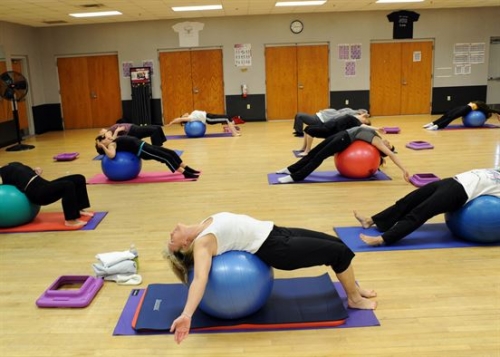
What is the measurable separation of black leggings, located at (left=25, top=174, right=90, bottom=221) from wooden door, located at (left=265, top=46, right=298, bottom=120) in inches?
323

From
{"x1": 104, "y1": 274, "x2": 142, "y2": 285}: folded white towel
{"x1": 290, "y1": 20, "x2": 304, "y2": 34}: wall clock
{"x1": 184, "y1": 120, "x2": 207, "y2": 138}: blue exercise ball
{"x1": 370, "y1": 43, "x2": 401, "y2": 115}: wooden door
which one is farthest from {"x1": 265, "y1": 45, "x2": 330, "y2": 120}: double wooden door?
{"x1": 104, "y1": 274, "x2": 142, "y2": 285}: folded white towel

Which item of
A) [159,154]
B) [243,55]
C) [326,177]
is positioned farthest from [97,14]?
[326,177]

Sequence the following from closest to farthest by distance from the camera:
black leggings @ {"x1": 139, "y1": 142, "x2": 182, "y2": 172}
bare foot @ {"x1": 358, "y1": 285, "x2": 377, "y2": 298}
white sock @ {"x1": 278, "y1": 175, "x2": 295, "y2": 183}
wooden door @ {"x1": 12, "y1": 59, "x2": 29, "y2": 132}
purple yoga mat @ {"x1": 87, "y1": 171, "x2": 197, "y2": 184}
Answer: bare foot @ {"x1": 358, "y1": 285, "x2": 377, "y2": 298} → white sock @ {"x1": 278, "y1": 175, "x2": 295, "y2": 183} → black leggings @ {"x1": 139, "y1": 142, "x2": 182, "y2": 172} → purple yoga mat @ {"x1": 87, "y1": 171, "x2": 197, "y2": 184} → wooden door @ {"x1": 12, "y1": 59, "x2": 29, "y2": 132}

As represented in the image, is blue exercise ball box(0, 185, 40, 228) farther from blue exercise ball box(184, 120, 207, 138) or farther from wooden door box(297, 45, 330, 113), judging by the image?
wooden door box(297, 45, 330, 113)

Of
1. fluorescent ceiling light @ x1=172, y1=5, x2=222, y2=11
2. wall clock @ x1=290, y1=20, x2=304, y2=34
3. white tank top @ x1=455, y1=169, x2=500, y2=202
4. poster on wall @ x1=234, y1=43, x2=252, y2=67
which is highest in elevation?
fluorescent ceiling light @ x1=172, y1=5, x2=222, y2=11

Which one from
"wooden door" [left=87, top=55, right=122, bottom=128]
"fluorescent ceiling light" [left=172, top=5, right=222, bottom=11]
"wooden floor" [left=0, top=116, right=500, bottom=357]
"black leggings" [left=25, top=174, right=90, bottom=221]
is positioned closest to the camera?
"wooden floor" [left=0, top=116, right=500, bottom=357]

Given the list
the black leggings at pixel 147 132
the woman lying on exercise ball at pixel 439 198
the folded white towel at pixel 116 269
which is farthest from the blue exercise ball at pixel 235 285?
the black leggings at pixel 147 132

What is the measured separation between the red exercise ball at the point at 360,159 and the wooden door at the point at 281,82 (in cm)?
664

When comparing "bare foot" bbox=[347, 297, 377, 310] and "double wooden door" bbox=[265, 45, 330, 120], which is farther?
→ "double wooden door" bbox=[265, 45, 330, 120]

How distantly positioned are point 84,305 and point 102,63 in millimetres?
10067

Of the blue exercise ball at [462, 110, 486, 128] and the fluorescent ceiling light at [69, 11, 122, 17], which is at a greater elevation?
the fluorescent ceiling light at [69, 11, 122, 17]

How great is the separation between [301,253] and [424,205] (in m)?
1.23

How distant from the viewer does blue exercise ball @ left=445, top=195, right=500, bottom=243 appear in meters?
3.39

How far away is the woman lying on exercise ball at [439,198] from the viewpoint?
11.1 ft
